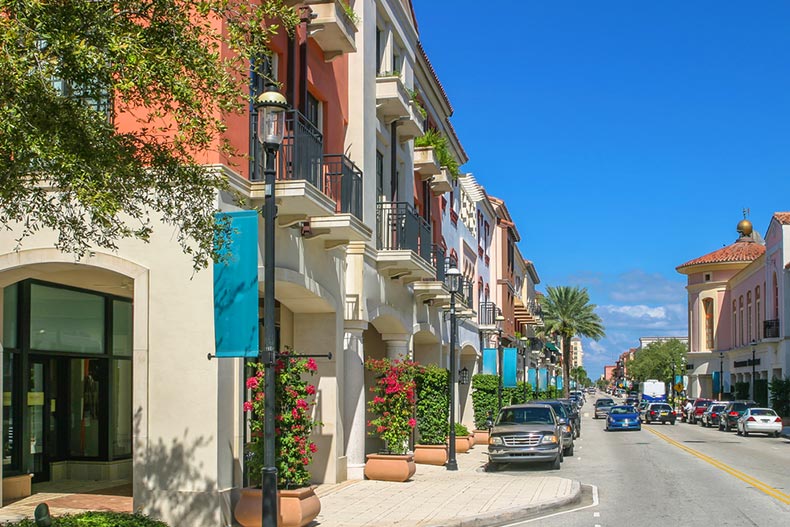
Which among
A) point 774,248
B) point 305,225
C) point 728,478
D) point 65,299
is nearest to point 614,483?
point 728,478

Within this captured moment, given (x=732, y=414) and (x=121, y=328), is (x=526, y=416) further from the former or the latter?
(x=732, y=414)

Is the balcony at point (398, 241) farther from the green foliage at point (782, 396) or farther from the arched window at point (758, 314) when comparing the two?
the arched window at point (758, 314)

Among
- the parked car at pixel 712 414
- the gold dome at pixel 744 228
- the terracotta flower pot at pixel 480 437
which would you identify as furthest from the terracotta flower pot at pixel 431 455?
the gold dome at pixel 744 228

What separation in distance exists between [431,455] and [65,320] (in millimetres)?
11454

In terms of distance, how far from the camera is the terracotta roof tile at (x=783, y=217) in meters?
59.5

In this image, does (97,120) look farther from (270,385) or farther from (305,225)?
(305,225)

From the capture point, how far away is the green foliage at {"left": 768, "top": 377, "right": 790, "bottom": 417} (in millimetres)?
53188

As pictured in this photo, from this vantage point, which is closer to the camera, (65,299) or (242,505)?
(242,505)

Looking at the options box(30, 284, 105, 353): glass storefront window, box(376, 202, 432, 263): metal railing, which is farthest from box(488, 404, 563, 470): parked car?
box(30, 284, 105, 353): glass storefront window

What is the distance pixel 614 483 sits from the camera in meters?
22.0

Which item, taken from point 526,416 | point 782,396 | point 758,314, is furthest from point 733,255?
point 526,416

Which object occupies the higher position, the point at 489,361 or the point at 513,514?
the point at 489,361

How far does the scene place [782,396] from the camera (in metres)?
53.6

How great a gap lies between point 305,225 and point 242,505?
599 cm
